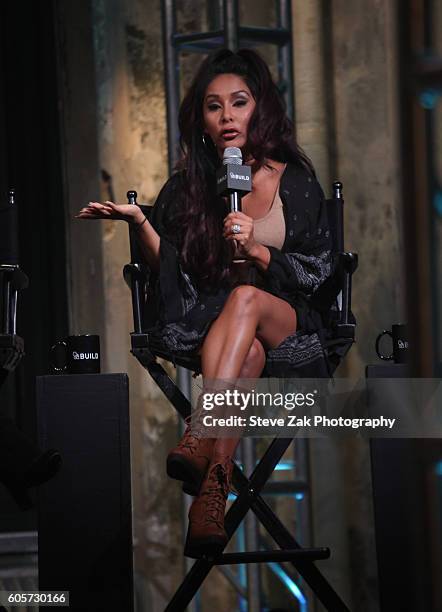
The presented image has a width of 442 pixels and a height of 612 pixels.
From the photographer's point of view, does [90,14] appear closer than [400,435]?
No

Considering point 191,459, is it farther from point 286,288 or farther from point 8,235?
point 8,235

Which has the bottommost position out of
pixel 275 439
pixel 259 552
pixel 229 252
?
pixel 259 552

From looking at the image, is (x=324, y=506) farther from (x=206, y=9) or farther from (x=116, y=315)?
(x=206, y=9)

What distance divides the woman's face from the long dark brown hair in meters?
0.02

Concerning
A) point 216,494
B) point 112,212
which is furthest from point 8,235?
point 216,494

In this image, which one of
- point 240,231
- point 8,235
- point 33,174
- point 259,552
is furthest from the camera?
point 33,174

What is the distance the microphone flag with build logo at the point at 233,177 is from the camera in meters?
2.33

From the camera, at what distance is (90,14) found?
3.62 metres

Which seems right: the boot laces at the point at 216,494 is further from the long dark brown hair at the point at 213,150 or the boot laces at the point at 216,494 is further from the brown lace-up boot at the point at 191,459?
the long dark brown hair at the point at 213,150

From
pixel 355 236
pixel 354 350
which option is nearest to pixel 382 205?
pixel 355 236

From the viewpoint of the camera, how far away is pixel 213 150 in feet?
9.30

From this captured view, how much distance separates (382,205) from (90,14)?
1341 millimetres

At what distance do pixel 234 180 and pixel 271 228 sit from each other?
1.31 feet

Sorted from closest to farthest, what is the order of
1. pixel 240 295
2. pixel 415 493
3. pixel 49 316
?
pixel 415 493 < pixel 240 295 < pixel 49 316
